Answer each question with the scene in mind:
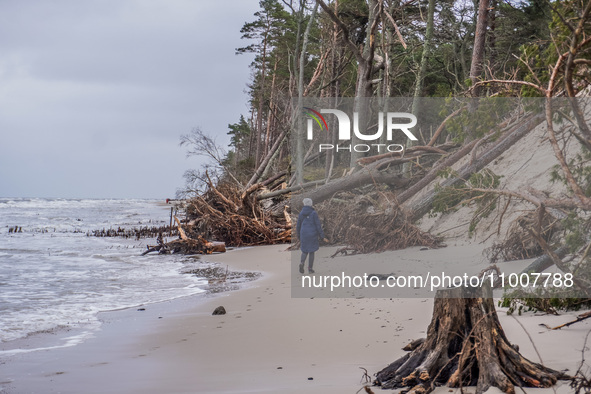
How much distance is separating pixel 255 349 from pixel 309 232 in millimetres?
4985

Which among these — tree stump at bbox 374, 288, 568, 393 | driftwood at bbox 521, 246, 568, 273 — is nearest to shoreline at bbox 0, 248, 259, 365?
tree stump at bbox 374, 288, 568, 393

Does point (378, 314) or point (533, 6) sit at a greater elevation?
point (533, 6)

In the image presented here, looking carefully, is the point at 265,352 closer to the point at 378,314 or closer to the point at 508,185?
the point at 378,314

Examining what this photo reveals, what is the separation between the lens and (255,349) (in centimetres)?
575

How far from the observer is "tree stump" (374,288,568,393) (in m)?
3.80

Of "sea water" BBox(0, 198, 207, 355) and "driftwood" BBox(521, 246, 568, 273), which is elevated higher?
"driftwood" BBox(521, 246, 568, 273)

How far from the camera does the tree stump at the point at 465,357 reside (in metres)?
3.80

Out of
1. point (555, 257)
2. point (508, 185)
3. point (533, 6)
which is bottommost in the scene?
A: point (555, 257)

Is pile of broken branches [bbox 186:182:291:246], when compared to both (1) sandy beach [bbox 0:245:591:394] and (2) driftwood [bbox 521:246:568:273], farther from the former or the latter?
(2) driftwood [bbox 521:246:568:273]

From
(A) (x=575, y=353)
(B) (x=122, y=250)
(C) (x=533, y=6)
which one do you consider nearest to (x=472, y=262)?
(A) (x=575, y=353)

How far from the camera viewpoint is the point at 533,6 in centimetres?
2381

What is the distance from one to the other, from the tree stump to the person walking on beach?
21.0 ft

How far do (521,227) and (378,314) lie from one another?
2.23 meters

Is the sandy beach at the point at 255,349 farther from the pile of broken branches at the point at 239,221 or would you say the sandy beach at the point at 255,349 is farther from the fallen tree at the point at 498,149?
the pile of broken branches at the point at 239,221
